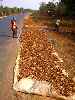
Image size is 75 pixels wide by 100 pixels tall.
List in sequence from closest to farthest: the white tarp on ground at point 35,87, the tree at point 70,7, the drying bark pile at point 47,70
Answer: the white tarp on ground at point 35,87 → the drying bark pile at point 47,70 → the tree at point 70,7

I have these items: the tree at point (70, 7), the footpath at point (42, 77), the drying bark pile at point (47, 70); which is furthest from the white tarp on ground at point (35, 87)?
the tree at point (70, 7)

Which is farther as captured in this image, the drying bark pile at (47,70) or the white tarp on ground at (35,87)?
the drying bark pile at (47,70)

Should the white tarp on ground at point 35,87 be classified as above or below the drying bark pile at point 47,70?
above

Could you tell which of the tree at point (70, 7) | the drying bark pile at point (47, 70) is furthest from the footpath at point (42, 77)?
the tree at point (70, 7)

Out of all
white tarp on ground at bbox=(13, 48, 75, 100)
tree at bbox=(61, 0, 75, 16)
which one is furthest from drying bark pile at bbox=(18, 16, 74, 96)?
tree at bbox=(61, 0, 75, 16)

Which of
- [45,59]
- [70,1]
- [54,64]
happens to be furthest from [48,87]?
[70,1]

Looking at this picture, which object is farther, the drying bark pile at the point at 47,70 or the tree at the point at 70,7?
the tree at the point at 70,7

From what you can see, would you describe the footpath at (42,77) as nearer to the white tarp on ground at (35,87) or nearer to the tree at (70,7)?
the white tarp on ground at (35,87)

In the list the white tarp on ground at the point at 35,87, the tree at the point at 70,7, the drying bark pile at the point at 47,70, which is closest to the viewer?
the white tarp on ground at the point at 35,87

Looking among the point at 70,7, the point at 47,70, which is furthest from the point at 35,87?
the point at 70,7

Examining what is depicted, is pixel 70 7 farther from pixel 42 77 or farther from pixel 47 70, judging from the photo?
pixel 42 77

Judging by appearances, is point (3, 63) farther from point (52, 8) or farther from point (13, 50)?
point (52, 8)

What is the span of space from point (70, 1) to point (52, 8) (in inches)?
891

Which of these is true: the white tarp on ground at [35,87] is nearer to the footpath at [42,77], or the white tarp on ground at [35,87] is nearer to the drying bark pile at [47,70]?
the footpath at [42,77]
